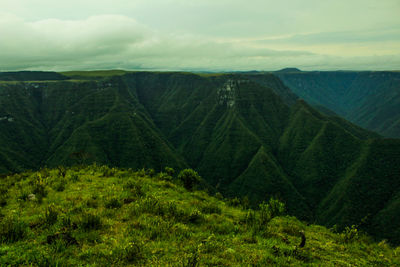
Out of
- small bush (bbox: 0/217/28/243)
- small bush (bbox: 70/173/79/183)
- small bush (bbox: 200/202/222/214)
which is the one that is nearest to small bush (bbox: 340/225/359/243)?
small bush (bbox: 200/202/222/214)

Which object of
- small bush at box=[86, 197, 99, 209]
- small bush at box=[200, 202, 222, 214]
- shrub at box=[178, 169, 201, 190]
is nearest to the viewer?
small bush at box=[86, 197, 99, 209]

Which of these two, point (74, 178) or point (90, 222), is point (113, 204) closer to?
point (90, 222)

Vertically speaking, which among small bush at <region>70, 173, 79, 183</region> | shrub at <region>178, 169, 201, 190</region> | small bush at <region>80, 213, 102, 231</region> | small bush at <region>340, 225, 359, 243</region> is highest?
small bush at <region>80, 213, 102, 231</region>

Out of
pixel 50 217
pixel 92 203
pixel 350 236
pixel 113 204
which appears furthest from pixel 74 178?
pixel 350 236

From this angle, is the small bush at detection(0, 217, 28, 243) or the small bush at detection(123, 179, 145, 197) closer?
the small bush at detection(0, 217, 28, 243)

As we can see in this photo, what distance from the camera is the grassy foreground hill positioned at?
8734mm

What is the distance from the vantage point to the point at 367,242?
1609cm

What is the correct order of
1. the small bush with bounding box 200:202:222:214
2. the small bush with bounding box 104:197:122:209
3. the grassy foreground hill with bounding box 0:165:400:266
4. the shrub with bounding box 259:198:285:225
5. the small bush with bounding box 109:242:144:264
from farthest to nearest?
the small bush with bounding box 200:202:222:214 → the shrub with bounding box 259:198:285:225 → the small bush with bounding box 104:197:122:209 → the grassy foreground hill with bounding box 0:165:400:266 → the small bush with bounding box 109:242:144:264

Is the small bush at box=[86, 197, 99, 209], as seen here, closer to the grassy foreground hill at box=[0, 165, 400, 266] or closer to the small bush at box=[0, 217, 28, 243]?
the grassy foreground hill at box=[0, 165, 400, 266]

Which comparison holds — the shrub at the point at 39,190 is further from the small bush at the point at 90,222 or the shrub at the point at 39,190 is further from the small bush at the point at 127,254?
the small bush at the point at 127,254

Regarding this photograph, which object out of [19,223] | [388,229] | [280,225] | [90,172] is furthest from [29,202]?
[388,229]

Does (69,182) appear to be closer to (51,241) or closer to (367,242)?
(51,241)

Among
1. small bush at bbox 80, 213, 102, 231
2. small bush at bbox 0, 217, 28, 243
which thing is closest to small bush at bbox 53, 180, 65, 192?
small bush at bbox 0, 217, 28, 243

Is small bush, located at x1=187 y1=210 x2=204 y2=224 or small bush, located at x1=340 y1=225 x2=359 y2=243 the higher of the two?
small bush, located at x1=187 y1=210 x2=204 y2=224
